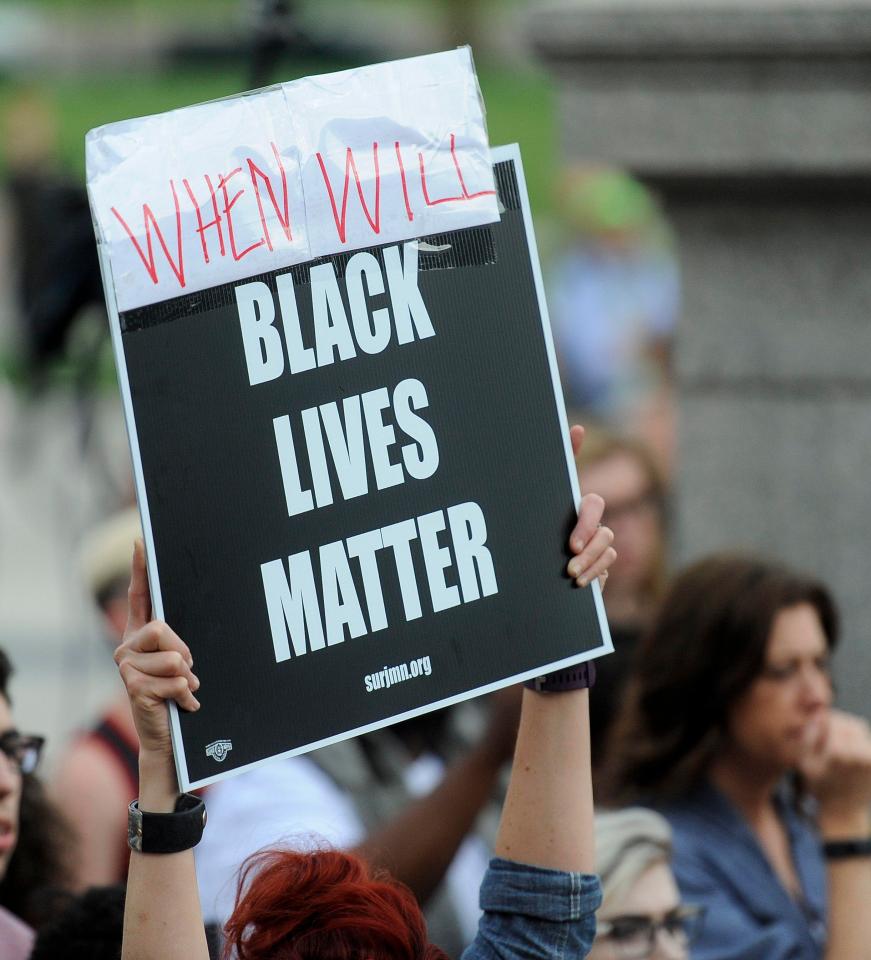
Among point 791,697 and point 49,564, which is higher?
point 49,564

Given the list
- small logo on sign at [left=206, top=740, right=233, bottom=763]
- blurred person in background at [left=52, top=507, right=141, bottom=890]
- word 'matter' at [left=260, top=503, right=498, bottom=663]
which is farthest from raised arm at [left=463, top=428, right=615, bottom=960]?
blurred person in background at [left=52, top=507, right=141, bottom=890]

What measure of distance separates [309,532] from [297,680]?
0.59ft

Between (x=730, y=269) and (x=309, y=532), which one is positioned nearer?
(x=309, y=532)

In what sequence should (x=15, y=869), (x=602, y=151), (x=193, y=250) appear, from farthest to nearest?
(x=602, y=151) < (x=15, y=869) < (x=193, y=250)

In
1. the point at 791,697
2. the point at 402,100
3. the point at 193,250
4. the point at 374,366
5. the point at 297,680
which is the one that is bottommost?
the point at 791,697

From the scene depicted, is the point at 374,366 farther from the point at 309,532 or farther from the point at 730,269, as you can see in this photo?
the point at 730,269

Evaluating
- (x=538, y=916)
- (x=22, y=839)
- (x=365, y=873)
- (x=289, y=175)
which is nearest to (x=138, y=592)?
(x=365, y=873)

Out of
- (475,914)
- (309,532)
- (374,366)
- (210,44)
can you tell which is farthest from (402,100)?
(210,44)

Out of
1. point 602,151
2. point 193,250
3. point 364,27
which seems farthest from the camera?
point 364,27

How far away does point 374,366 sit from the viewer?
2141 millimetres

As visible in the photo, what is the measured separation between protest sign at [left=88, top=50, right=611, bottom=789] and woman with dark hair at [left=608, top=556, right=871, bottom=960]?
1.18 meters

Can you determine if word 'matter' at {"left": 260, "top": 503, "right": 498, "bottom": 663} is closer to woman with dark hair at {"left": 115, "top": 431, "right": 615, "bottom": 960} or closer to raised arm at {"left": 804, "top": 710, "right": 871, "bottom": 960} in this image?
woman with dark hair at {"left": 115, "top": 431, "right": 615, "bottom": 960}

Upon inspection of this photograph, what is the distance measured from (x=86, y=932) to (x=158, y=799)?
1.72 feet

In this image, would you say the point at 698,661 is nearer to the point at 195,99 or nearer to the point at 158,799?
the point at 158,799
